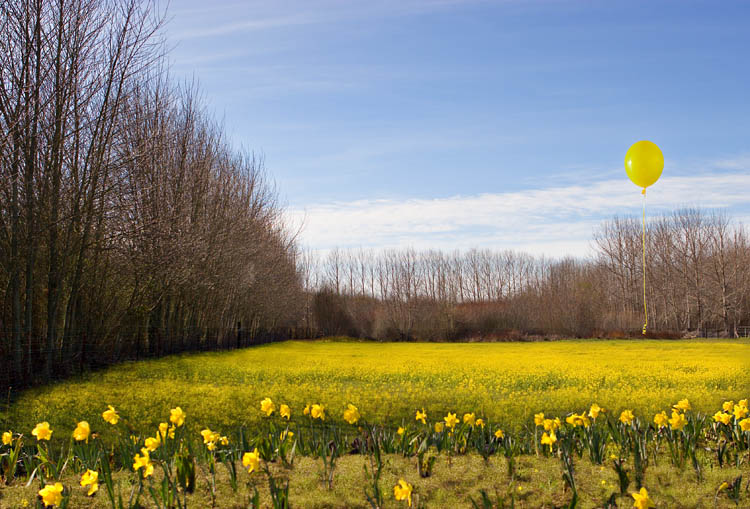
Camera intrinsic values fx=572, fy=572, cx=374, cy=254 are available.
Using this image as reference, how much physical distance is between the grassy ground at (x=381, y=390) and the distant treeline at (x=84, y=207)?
1.13 meters

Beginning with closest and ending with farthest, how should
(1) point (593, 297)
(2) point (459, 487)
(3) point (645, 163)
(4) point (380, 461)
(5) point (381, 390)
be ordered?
(2) point (459, 487) < (4) point (380, 461) < (5) point (381, 390) < (3) point (645, 163) < (1) point (593, 297)

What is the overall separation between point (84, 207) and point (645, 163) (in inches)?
474

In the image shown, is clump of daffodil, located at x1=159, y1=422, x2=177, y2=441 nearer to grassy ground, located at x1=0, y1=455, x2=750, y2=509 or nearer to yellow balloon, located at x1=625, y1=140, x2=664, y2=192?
grassy ground, located at x1=0, y1=455, x2=750, y2=509

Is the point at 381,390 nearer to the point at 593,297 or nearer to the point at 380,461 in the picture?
the point at 380,461

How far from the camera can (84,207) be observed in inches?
432

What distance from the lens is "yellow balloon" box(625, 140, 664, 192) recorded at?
13.1 metres

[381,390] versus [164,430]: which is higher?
[164,430]

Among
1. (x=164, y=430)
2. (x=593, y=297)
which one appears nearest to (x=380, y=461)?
(x=164, y=430)

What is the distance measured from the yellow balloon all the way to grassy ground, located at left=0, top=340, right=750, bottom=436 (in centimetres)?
451

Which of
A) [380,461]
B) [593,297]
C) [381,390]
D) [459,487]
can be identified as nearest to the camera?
[459,487]

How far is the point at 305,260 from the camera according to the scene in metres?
38.0

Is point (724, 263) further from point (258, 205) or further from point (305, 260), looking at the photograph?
point (258, 205)

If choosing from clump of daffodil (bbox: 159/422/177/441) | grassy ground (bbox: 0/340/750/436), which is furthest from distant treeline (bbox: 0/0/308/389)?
clump of daffodil (bbox: 159/422/177/441)

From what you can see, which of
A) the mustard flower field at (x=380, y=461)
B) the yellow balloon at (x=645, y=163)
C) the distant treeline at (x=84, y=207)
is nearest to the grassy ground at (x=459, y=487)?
the mustard flower field at (x=380, y=461)
